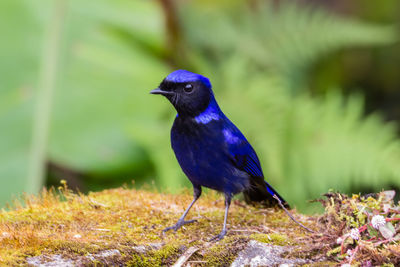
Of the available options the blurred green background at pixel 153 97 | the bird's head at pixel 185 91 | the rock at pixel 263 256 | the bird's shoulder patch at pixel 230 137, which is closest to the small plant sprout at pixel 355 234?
the rock at pixel 263 256

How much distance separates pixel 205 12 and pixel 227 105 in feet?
5.90

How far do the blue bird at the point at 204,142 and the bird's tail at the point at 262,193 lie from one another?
2 cm

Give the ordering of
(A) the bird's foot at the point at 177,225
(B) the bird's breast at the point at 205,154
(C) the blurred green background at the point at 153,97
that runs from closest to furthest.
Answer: (A) the bird's foot at the point at 177,225, (B) the bird's breast at the point at 205,154, (C) the blurred green background at the point at 153,97

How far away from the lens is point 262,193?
3.03 m

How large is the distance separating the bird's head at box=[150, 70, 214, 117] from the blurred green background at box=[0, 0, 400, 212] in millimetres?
1689

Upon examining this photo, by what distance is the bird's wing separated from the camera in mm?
2900

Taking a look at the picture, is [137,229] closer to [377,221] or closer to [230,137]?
[230,137]

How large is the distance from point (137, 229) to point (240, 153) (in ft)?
2.53

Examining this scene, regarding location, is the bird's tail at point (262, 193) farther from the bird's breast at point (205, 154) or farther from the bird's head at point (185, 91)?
the bird's head at point (185, 91)

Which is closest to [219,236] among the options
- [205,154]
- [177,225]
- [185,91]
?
[177,225]

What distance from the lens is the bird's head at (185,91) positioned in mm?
2877

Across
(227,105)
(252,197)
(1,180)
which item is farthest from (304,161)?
(1,180)

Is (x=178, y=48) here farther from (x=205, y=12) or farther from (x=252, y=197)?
(x=252, y=197)

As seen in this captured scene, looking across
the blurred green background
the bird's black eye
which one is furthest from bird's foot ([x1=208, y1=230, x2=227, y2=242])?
the blurred green background
